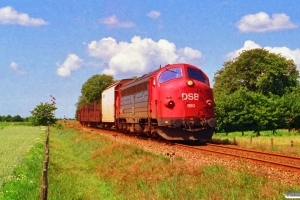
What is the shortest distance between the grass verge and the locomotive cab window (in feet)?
16.5

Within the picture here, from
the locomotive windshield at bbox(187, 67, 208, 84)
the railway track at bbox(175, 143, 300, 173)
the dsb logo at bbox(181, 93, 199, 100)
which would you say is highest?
the locomotive windshield at bbox(187, 67, 208, 84)

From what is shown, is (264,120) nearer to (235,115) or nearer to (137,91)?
(235,115)

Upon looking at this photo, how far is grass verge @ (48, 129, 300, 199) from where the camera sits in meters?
10.6

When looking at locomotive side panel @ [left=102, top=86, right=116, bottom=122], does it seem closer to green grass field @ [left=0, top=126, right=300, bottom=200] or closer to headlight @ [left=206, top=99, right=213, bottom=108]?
headlight @ [left=206, top=99, right=213, bottom=108]

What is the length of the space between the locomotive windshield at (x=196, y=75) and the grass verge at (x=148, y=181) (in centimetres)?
607

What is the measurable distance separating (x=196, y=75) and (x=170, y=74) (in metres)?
1.59

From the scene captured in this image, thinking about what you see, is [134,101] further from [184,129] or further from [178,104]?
[184,129]

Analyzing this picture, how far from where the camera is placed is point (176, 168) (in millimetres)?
14438

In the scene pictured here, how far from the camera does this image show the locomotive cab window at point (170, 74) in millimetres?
23562

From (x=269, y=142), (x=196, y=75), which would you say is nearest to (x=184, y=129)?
(x=196, y=75)

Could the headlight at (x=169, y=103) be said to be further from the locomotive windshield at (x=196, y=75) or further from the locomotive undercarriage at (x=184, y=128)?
the locomotive windshield at (x=196, y=75)

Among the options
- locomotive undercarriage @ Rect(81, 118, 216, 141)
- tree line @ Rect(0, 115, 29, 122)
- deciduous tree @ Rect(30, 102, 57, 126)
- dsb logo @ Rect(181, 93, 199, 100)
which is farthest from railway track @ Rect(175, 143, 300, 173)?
tree line @ Rect(0, 115, 29, 122)

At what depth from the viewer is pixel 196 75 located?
24047mm

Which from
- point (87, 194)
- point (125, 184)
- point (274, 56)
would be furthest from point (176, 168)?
point (274, 56)
